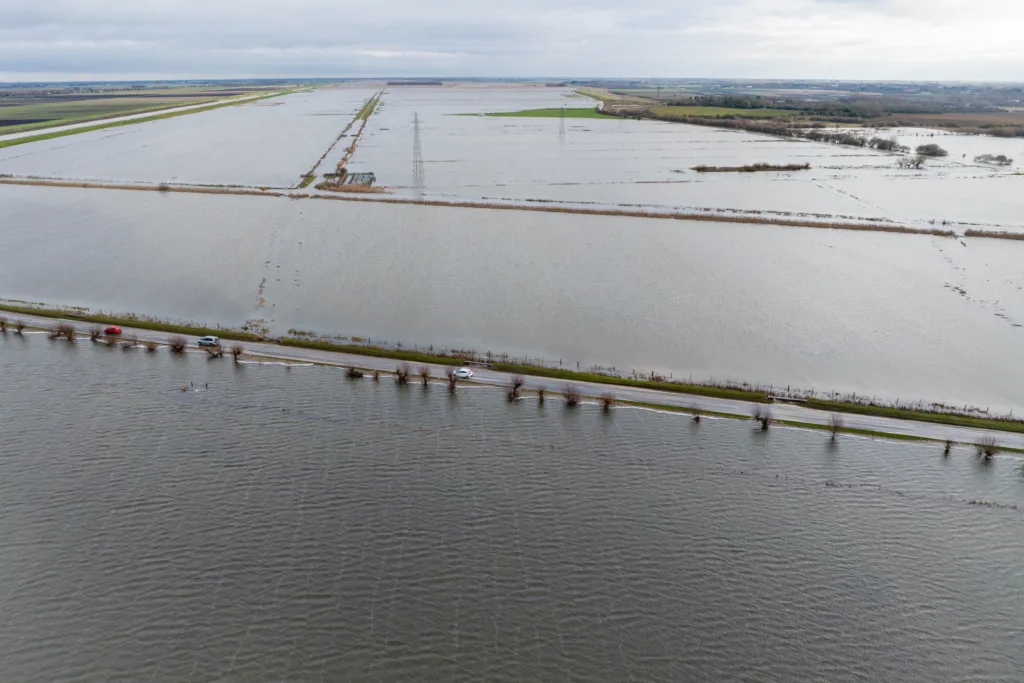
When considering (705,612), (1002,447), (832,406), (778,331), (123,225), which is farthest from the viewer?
(123,225)

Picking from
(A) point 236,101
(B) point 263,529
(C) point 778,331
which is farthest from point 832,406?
Answer: (A) point 236,101

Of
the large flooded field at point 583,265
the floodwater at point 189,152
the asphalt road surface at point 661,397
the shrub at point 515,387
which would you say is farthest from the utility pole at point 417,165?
the shrub at point 515,387

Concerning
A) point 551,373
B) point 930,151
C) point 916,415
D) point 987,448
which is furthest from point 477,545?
point 930,151

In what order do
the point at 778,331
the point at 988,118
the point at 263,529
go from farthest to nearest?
1. the point at 988,118
2. the point at 778,331
3. the point at 263,529

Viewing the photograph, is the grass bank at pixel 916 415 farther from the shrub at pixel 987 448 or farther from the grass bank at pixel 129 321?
the grass bank at pixel 129 321

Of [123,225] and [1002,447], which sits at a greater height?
[123,225]

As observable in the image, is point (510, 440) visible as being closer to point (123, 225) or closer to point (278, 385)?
point (278, 385)

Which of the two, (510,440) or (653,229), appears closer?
(510,440)
